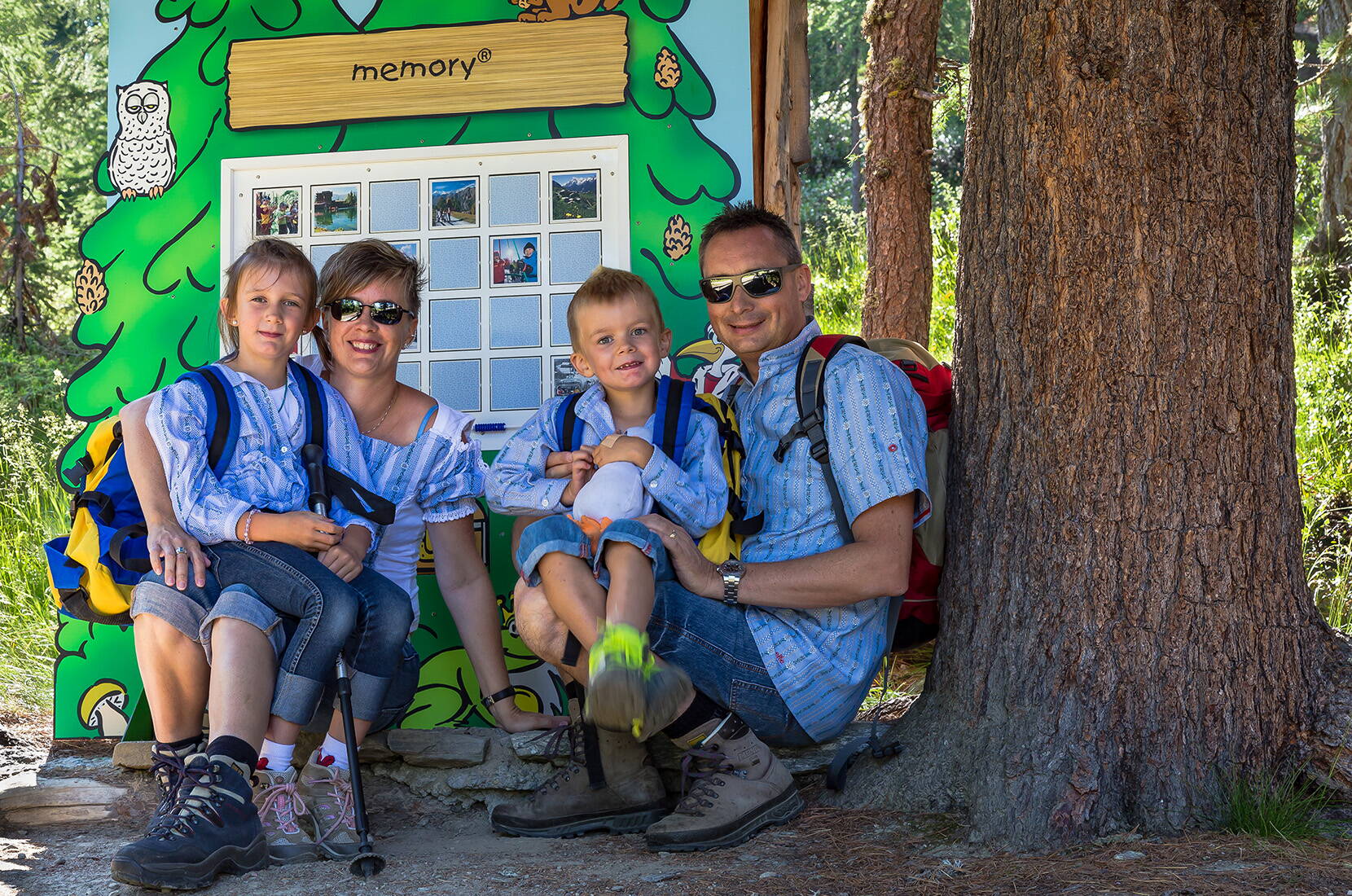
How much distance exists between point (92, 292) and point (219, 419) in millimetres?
1772

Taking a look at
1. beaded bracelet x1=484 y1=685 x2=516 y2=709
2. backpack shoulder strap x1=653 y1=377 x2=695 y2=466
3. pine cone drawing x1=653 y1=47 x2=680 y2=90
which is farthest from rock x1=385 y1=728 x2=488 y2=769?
pine cone drawing x1=653 y1=47 x2=680 y2=90

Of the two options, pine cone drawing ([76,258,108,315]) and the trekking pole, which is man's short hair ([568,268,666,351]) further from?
pine cone drawing ([76,258,108,315])

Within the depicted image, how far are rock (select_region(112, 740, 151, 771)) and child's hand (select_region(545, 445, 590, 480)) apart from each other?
5.97ft

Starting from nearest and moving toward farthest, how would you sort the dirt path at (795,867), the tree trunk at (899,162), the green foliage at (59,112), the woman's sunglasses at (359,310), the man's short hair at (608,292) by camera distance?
the dirt path at (795,867)
the man's short hair at (608,292)
the woman's sunglasses at (359,310)
the tree trunk at (899,162)
the green foliage at (59,112)

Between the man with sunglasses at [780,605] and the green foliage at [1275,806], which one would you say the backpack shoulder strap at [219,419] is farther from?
the green foliage at [1275,806]

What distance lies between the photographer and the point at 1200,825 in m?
2.70

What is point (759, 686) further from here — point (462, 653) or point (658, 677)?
point (462, 653)

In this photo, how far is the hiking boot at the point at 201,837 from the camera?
2.71m

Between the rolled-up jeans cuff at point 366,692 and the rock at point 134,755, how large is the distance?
3.44 feet

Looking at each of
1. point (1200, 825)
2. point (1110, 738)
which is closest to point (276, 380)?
point (1110, 738)

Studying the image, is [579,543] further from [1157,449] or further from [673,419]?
[1157,449]

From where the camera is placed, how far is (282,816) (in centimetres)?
309

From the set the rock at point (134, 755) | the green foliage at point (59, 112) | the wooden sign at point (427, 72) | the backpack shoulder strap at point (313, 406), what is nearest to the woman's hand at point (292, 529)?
the backpack shoulder strap at point (313, 406)

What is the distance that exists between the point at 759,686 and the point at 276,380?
1690mm
